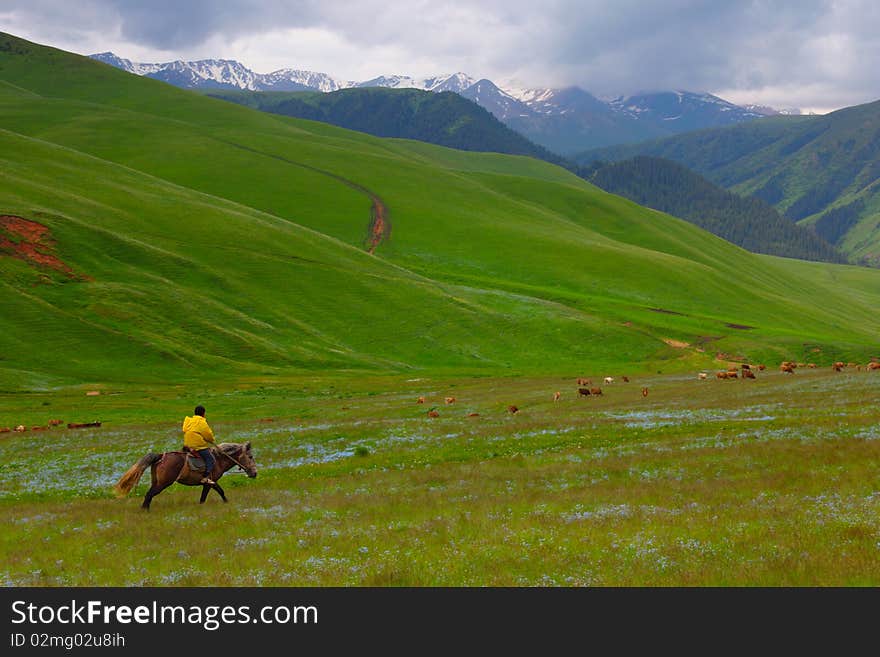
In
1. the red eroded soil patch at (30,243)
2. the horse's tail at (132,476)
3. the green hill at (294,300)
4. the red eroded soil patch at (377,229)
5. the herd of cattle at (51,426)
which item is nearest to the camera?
the horse's tail at (132,476)

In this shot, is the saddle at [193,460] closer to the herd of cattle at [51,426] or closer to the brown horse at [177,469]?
the brown horse at [177,469]

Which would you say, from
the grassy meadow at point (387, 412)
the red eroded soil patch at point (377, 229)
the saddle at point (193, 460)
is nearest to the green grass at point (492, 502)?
the grassy meadow at point (387, 412)

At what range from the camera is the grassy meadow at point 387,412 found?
17109mm

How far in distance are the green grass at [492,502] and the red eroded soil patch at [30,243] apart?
57.3 meters

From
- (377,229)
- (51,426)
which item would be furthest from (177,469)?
(377,229)

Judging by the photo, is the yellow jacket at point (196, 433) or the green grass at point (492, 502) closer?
the green grass at point (492, 502)

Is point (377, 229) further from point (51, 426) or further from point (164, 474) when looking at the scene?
point (164, 474)

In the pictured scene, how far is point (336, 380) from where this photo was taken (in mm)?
A: 77812

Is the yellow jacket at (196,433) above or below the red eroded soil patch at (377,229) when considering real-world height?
below

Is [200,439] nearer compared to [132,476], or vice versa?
[200,439]

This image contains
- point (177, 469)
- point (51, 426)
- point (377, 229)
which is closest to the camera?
point (177, 469)

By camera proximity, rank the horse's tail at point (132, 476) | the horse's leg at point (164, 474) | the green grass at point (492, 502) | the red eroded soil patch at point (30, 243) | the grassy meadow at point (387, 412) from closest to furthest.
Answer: the green grass at point (492, 502)
the grassy meadow at point (387, 412)
the horse's leg at point (164, 474)
the horse's tail at point (132, 476)
the red eroded soil patch at point (30, 243)

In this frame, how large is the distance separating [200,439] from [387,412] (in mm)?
28972

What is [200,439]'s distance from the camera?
24.5 m
